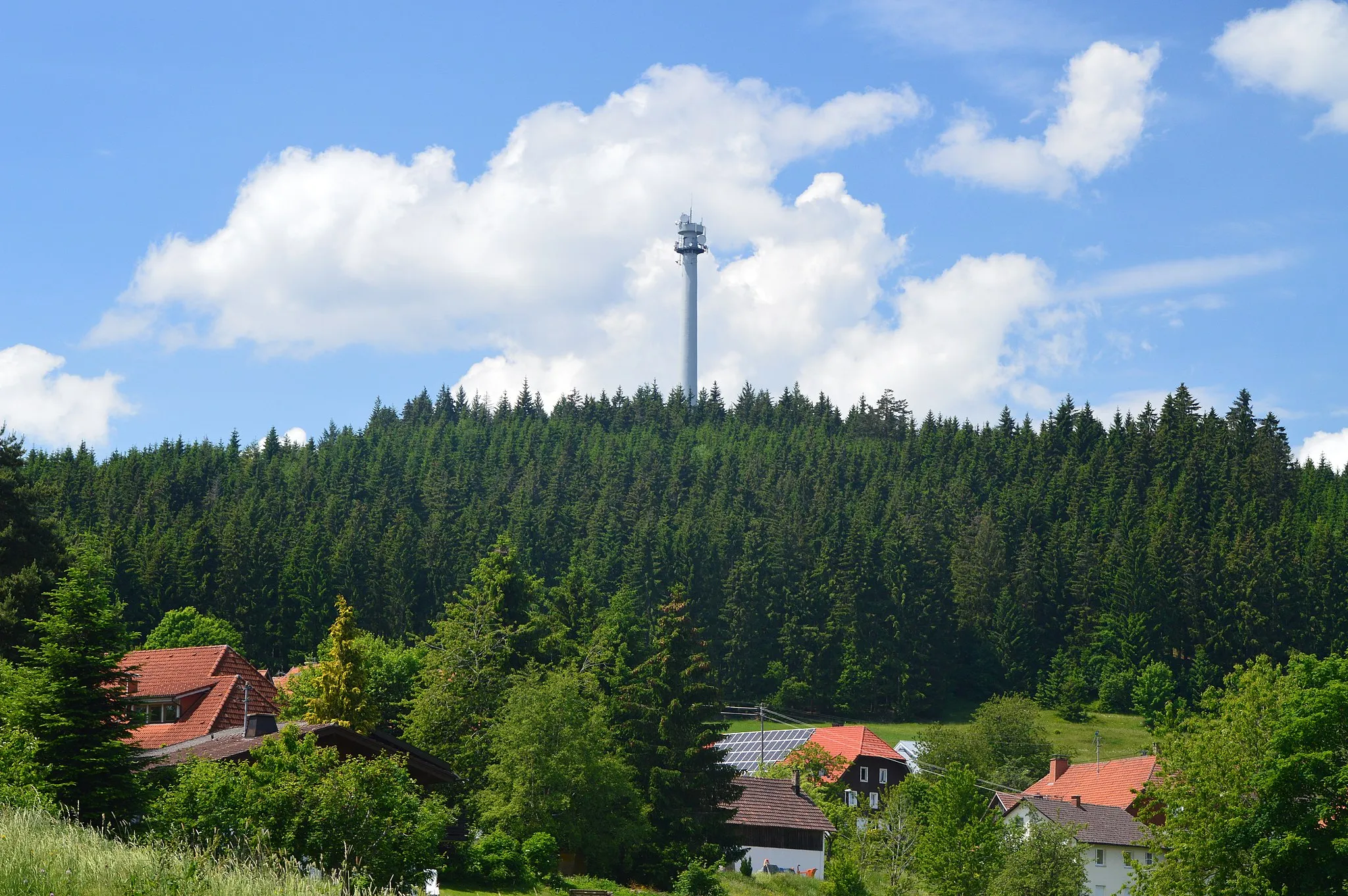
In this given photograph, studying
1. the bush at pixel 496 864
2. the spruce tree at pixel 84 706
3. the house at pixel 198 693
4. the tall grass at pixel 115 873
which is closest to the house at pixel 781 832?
the house at pixel 198 693

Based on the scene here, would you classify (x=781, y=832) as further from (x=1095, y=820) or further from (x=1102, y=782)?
(x=1102, y=782)

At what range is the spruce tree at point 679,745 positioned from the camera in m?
51.8

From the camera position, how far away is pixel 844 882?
50.8m

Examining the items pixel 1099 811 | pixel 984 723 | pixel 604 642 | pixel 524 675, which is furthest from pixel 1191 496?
pixel 524 675

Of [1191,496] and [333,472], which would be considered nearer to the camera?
[1191,496]

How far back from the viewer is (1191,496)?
155 metres

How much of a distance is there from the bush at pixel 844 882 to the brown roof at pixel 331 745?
1650 centimetres

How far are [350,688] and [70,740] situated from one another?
22.5m

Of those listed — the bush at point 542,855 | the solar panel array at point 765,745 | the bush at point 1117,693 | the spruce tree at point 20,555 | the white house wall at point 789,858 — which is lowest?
the white house wall at point 789,858

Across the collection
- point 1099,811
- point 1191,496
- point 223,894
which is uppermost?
point 1191,496

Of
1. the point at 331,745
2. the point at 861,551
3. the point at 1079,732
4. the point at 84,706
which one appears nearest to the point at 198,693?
the point at 331,745

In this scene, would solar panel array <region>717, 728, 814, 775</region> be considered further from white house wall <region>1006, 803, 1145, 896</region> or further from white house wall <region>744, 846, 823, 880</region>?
white house wall <region>1006, 803, 1145, 896</region>

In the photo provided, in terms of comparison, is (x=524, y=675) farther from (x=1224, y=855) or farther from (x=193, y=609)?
(x=193, y=609)

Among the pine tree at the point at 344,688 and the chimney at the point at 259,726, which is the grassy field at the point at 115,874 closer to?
the chimney at the point at 259,726
